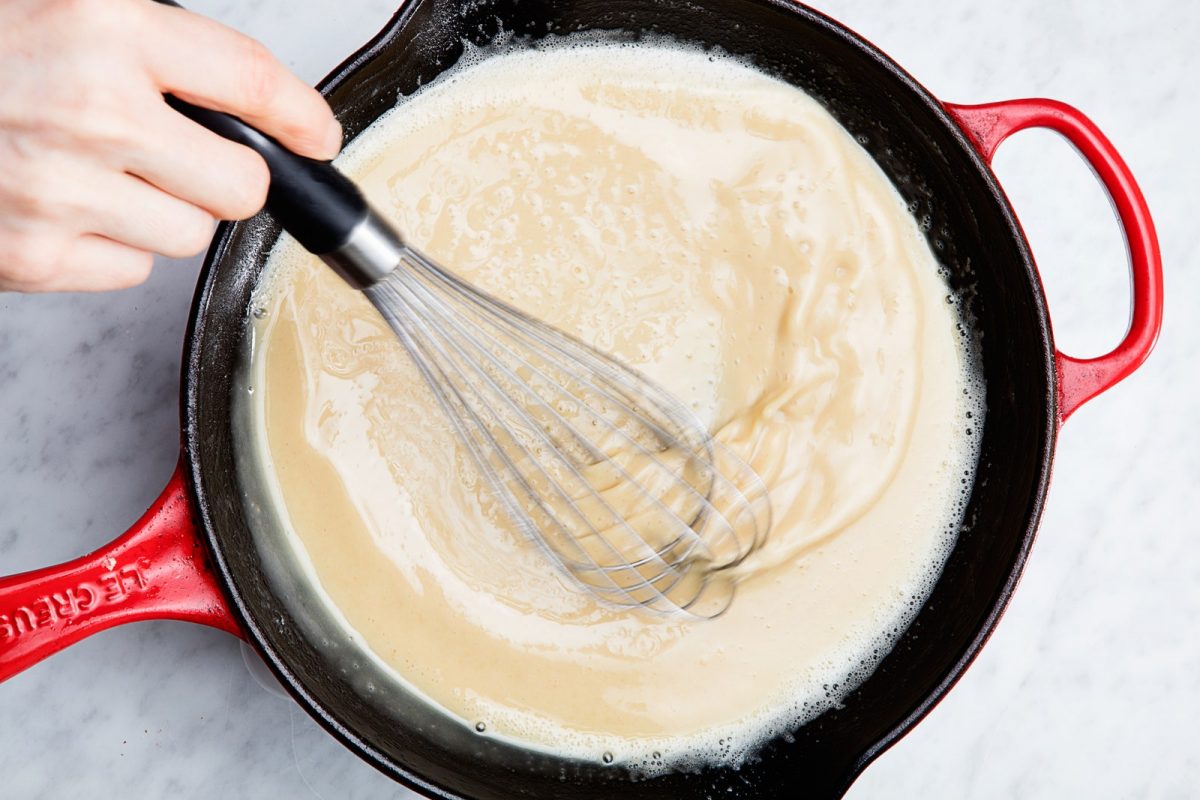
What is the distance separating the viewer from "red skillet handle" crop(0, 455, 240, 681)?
0.82 m

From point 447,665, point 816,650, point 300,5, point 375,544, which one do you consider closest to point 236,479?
point 375,544

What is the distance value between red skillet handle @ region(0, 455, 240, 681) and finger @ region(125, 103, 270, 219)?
0.34 m

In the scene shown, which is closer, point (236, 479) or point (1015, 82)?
point (236, 479)

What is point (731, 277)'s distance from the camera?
1.07m

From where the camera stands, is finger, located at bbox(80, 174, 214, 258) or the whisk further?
the whisk

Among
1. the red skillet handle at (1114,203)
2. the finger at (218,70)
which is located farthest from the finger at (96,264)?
the red skillet handle at (1114,203)

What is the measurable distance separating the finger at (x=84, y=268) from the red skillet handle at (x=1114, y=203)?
0.76 meters

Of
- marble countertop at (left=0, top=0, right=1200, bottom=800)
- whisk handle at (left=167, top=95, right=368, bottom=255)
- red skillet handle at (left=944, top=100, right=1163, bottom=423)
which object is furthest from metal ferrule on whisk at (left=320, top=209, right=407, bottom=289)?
red skillet handle at (left=944, top=100, right=1163, bottom=423)

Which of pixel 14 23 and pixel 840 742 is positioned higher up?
pixel 14 23

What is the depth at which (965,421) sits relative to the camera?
3.67 ft

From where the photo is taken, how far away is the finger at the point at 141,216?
2.07 ft

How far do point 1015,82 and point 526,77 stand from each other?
59cm

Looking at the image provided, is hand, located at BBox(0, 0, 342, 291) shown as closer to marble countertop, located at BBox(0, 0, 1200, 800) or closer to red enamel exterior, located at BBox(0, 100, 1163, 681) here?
red enamel exterior, located at BBox(0, 100, 1163, 681)

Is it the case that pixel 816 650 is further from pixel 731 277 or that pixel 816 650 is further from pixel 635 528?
pixel 731 277
